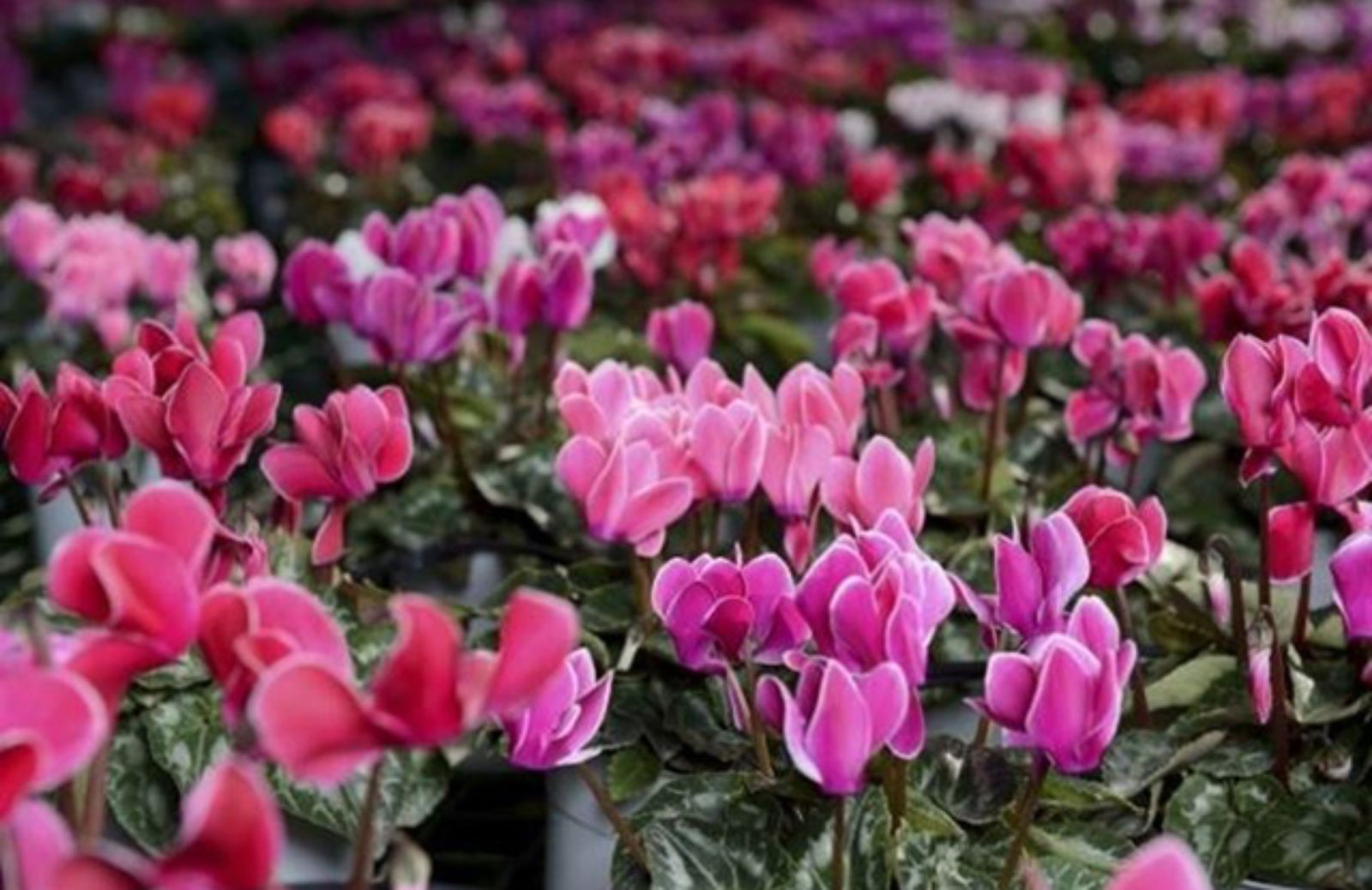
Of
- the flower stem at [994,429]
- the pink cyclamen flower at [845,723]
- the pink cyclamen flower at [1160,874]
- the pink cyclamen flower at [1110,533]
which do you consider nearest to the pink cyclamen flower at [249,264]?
the flower stem at [994,429]

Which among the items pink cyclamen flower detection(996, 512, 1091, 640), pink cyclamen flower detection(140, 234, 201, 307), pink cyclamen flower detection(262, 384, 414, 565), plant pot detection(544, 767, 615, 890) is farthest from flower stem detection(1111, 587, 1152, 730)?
pink cyclamen flower detection(140, 234, 201, 307)

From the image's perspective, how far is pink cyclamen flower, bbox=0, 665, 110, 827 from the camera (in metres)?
0.61

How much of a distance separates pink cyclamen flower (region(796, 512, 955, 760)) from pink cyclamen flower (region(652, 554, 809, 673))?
0.05 meters

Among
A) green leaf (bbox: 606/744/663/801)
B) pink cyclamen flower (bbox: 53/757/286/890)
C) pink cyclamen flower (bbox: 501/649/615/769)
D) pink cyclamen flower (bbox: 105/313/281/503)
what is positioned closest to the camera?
pink cyclamen flower (bbox: 53/757/286/890)

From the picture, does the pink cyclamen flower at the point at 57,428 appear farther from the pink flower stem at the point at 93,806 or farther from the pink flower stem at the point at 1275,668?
the pink flower stem at the point at 1275,668

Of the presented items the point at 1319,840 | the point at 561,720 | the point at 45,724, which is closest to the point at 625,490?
the point at 561,720

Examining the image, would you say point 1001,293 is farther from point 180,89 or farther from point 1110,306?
point 180,89

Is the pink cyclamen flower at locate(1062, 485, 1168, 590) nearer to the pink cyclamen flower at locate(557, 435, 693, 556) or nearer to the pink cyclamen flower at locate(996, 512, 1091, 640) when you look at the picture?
the pink cyclamen flower at locate(996, 512, 1091, 640)

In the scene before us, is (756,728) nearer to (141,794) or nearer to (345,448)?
(345,448)

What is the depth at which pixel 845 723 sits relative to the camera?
842mm

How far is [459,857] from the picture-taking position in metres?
1.37

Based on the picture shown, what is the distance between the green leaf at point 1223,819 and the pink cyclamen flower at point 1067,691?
0.83ft

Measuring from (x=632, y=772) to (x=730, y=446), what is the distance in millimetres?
207

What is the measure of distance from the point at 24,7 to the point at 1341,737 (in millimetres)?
5853
